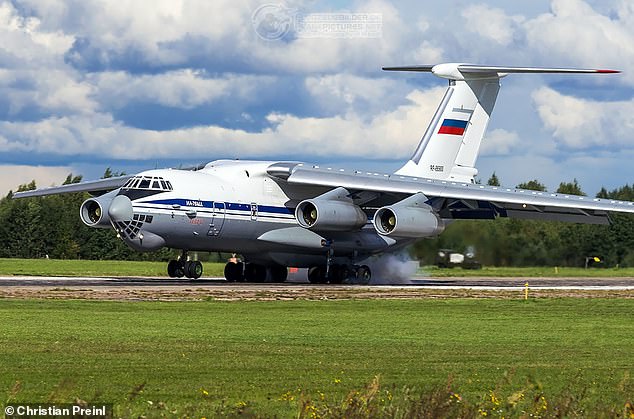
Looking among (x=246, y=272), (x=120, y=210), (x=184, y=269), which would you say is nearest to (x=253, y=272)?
(x=246, y=272)

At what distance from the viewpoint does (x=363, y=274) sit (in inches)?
1481

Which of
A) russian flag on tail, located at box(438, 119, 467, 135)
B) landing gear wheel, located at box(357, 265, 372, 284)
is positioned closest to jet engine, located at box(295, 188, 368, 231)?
landing gear wheel, located at box(357, 265, 372, 284)

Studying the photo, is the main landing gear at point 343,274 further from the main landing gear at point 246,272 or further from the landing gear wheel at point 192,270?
the landing gear wheel at point 192,270

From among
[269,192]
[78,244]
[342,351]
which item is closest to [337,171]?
[269,192]

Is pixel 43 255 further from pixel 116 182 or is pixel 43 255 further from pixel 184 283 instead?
pixel 184 283

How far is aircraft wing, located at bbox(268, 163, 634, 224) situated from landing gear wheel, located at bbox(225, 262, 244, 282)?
3.33m

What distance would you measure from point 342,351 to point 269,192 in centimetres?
2104

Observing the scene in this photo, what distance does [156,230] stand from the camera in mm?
32594

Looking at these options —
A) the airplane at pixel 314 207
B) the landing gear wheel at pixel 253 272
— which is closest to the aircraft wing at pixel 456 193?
the airplane at pixel 314 207

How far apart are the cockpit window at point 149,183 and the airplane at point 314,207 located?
1.6 inches

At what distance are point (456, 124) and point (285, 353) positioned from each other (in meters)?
26.3

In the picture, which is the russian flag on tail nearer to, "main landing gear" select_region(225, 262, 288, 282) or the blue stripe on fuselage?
the blue stripe on fuselage

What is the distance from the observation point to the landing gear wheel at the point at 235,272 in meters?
37.2

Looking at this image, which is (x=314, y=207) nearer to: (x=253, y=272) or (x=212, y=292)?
(x=253, y=272)
